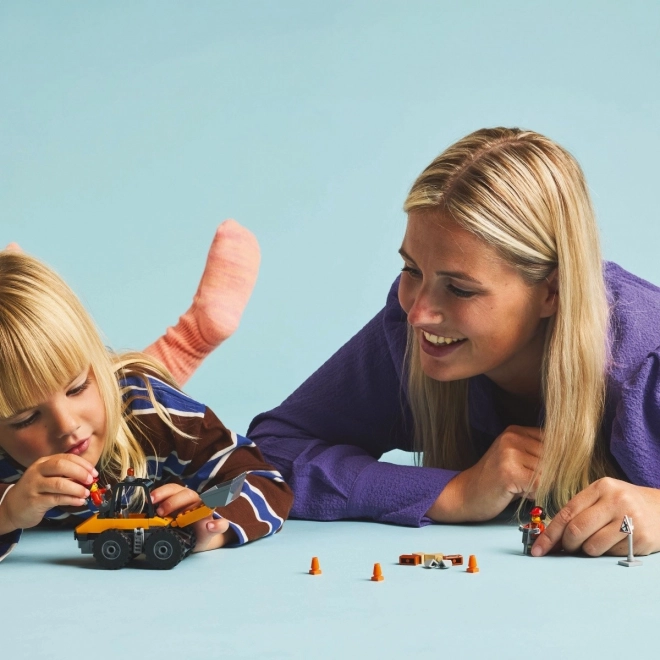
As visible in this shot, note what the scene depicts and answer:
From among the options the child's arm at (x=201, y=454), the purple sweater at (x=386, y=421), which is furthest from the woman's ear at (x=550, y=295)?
the child's arm at (x=201, y=454)

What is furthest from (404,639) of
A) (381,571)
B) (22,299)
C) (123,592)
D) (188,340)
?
(188,340)

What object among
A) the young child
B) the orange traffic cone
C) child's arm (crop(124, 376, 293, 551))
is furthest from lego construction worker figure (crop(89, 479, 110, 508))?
the orange traffic cone

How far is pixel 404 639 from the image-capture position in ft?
4.67

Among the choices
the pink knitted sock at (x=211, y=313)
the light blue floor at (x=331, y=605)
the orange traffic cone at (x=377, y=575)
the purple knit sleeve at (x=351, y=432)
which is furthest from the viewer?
the pink knitted sock at (x=211, y=313)

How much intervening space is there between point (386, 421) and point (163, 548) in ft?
2.50

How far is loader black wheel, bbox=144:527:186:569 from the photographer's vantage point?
1787 millimetres

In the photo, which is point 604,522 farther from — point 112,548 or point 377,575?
point 112,548

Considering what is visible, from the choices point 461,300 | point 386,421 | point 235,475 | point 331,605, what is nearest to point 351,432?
point 386,421

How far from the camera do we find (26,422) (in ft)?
6.32

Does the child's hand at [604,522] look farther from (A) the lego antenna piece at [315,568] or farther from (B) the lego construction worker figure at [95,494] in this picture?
(B) the lego construction worker figure at [95,494]

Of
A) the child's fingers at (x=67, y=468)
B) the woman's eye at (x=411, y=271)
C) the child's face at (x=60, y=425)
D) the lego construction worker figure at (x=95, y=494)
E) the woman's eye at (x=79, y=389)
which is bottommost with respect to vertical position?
the lego construction worker figure at (x=95, y=494)

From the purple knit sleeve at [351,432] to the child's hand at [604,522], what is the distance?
1.08 feet

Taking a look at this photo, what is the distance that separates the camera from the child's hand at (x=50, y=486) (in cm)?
176

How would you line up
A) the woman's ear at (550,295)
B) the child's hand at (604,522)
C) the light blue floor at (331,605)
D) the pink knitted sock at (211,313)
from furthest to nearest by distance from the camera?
the pink knitted sock at (211,313) < the woman's ear at (550,295) < the child's hand at (604,522) < the light blue floor at (331,605)
